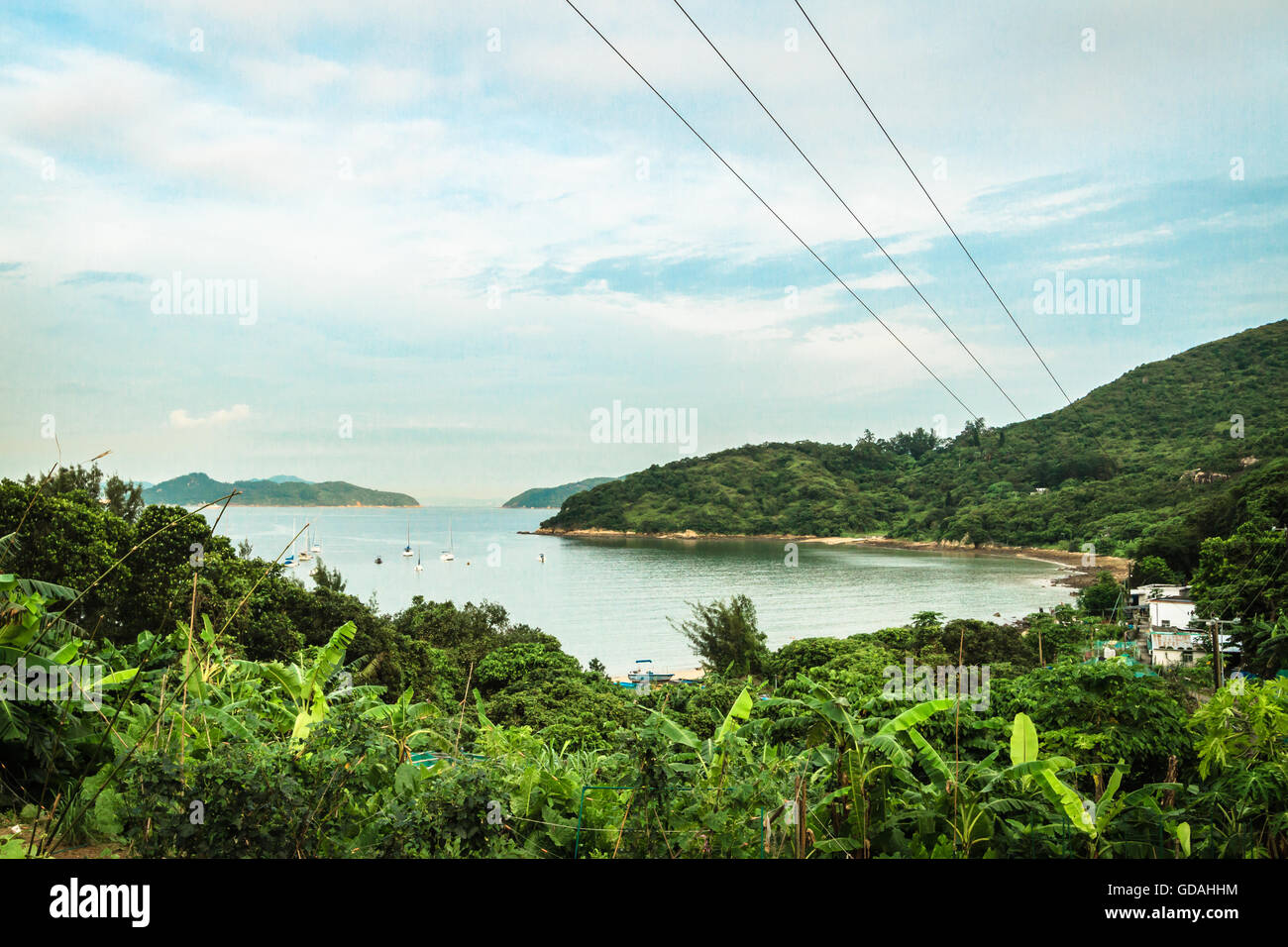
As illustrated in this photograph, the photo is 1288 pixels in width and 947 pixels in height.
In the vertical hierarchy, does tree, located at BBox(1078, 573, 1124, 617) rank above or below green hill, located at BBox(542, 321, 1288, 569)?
below

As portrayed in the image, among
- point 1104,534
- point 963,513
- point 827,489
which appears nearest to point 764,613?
point 1104,534

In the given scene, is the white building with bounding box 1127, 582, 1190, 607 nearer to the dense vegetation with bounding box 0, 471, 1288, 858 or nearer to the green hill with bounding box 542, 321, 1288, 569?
the green hill with bounding box 542, 321, 1288, 569

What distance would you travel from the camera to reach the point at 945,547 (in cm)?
6066

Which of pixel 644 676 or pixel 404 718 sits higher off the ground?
pixel 404 718

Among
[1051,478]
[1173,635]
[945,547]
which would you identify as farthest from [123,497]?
[945,547]

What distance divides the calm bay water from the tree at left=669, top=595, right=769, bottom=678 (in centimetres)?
499

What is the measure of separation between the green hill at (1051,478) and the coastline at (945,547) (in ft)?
1.99

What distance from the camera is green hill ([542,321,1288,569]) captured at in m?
33.3

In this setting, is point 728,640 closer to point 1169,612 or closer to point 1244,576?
point 1169,612

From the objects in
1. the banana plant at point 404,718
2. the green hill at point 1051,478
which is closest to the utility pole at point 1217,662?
the banana plant at point 404,718

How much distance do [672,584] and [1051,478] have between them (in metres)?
25.9

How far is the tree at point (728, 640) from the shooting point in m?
22.6

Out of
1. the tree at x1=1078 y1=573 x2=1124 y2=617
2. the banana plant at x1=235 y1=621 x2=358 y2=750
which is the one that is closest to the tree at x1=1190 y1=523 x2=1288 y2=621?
the tree at x1=1078 y1=573 x2=1124 y2=617
